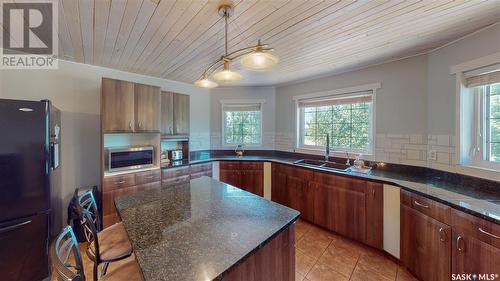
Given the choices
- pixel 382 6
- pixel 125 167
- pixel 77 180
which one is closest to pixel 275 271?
pixel 382 6

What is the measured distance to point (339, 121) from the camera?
3.30 metres

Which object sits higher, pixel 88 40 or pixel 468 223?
pixel 88 40

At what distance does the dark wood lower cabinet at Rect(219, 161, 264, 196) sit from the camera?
3594 millimetres

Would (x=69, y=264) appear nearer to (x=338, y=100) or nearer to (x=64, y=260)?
(x=64, y=260)

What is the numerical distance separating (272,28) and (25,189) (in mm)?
2555

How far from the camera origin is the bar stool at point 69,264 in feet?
2.30

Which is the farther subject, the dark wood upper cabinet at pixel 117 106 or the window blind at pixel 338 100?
the window blind at pixel 338 100

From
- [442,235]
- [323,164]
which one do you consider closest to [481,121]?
[442,235]

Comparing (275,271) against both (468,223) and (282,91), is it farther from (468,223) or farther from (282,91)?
(282,91)

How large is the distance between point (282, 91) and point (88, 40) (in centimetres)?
300

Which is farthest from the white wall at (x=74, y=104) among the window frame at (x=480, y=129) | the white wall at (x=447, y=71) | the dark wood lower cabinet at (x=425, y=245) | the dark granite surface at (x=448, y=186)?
the window frame at (x=480, y=129)

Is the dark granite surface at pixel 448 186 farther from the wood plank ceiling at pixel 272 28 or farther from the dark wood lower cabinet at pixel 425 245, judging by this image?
the wood plank ceiling at pixel 272 28

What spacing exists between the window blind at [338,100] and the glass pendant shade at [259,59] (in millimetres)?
2155

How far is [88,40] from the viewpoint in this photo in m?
2.05
